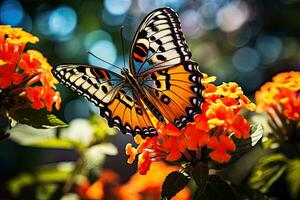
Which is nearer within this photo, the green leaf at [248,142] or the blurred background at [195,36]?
the green leaf at [248,142]

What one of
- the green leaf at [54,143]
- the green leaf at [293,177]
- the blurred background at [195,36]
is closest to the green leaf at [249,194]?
the green leaf at [293,177]

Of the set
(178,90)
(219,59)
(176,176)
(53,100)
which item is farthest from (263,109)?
(219,59)

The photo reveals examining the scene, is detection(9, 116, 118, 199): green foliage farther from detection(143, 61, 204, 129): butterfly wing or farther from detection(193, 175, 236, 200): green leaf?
detection(193, 175, 236, 200): green leaf

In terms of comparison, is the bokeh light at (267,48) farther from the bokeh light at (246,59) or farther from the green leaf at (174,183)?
the green leaf at (174,183)

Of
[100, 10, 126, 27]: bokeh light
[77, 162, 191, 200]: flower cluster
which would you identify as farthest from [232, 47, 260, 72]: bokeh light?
[77, 162, 191, 200]: flower cluster

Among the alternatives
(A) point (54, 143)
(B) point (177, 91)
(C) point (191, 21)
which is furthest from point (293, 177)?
(C) point (191, 21)
